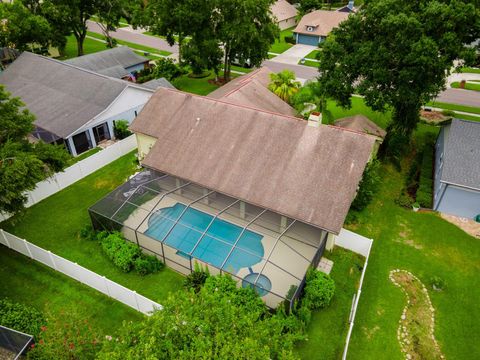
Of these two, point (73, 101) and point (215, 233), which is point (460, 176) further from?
point (73, 101)

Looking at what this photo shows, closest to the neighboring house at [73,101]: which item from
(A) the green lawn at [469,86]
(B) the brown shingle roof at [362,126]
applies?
(B) the brown shingle roof at [362,126]

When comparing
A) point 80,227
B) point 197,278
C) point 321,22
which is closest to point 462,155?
point 197,278

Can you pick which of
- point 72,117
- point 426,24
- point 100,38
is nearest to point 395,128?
point 426,24

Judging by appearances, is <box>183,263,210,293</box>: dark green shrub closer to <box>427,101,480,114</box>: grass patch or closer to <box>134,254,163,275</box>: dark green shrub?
<box>134,254,163,275</box>: dark green shrub

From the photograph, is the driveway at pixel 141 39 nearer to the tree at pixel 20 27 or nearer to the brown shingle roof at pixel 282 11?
the tree at pixel 20 27

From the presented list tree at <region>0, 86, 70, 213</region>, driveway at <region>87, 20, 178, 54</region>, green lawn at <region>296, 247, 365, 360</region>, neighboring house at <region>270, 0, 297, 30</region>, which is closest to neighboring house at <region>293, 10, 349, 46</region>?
neighboring house at <region>270, 0, 297, 30</region>
